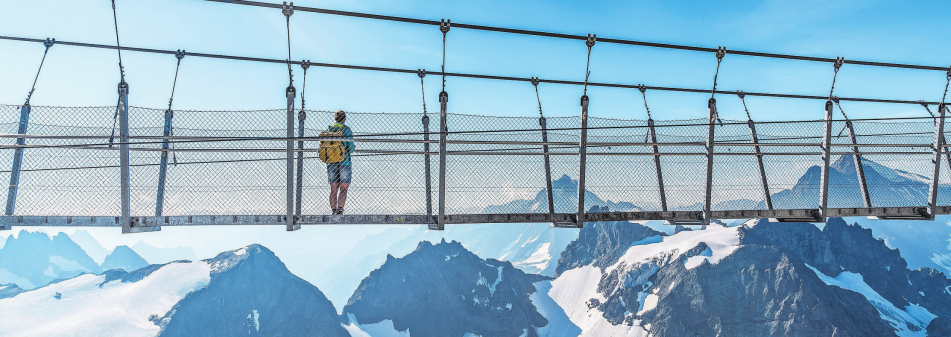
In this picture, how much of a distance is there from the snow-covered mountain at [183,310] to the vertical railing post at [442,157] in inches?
8022

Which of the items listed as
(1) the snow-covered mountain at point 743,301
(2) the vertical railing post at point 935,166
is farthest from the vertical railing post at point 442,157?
(1) the snow-covered mountain at point 743,301

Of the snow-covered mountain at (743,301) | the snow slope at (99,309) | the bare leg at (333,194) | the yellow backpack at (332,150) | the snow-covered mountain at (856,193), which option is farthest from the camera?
the snow slope at (99,309)

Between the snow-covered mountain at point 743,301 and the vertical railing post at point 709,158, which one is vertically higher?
the vertical railing post at point 709,158

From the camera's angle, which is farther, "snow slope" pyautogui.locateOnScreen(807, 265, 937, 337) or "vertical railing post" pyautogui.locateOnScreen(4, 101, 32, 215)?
"snow slope" pyautogui.locateOnScreen(807, 265, 937, 337)

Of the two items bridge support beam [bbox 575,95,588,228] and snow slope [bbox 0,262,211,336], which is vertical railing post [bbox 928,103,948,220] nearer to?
bridge support beam [bbox 575,95,588,228]

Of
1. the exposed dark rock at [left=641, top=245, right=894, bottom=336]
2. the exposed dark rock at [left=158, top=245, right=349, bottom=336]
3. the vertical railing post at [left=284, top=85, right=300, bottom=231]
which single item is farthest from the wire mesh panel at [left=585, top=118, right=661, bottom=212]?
the exposed dark rock at [left=158, top=245, right=349, bottom=336]

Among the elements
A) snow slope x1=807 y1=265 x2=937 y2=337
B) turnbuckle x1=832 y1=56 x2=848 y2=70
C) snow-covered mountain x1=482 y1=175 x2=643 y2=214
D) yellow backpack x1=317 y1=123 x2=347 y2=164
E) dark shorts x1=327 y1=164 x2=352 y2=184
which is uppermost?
turnbuckle x1=832 y1=56 x2=848 y2=70

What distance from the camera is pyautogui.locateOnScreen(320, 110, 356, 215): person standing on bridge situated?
746 cm

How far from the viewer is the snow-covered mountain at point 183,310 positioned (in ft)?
584

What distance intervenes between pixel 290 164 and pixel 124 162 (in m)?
2.38

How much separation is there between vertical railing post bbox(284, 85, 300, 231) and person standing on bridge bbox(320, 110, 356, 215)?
55 centimetres

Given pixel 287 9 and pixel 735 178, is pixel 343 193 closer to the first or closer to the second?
pixel 287 9

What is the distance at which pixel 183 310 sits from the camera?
181875mm

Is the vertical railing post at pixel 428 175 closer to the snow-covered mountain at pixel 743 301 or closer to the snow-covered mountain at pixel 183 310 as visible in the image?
the snow-covered mountain at pixel 743 301
